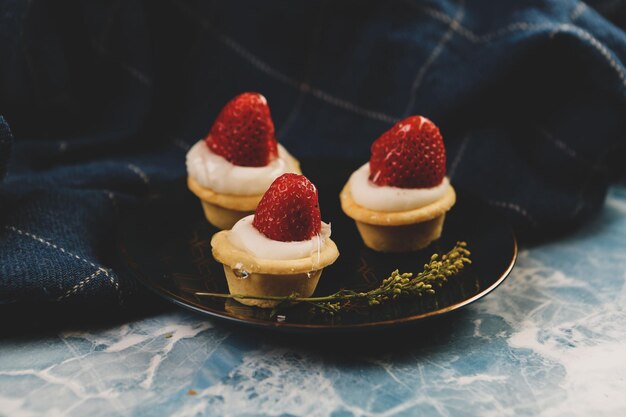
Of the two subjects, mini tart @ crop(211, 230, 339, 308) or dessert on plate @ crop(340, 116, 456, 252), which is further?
dessert on plate @ crop(340, 116, 456, 252)

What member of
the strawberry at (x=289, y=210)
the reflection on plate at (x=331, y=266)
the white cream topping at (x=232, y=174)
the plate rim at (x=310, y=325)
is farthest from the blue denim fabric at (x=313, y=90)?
the strawberry at (x=289, y=210)

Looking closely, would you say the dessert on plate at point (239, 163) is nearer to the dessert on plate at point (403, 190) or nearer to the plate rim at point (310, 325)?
the dessert on plate at point (403, 190)

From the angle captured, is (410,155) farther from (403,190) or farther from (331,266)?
(331,266)

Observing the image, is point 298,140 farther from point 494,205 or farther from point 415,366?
point 415,366

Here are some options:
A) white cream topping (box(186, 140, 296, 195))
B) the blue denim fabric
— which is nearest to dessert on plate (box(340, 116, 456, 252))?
white cream topping (box(186, 140, 296, 195))

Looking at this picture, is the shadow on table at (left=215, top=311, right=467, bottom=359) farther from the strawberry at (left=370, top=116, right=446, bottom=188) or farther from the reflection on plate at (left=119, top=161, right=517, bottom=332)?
the strawberry at (left=370, top=116, right=446, bottom=188)

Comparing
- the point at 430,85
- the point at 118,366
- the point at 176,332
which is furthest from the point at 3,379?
the point at 430,85

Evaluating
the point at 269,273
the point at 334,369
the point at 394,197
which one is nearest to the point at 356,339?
the point at 334,369
